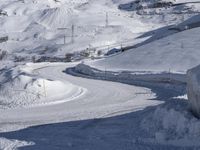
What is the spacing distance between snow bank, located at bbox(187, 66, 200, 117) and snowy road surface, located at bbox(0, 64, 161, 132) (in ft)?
16.3

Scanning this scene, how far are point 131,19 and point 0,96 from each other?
9923cm

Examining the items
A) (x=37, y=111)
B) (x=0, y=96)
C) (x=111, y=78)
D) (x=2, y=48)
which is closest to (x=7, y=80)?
(x=0, y=96)

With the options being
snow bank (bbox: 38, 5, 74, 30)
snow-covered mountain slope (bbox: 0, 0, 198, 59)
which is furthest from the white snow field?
snow bank (bbox: 38, 5, 74, 30)

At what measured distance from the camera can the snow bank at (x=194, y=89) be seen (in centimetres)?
1700

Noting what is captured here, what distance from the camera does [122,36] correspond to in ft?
319

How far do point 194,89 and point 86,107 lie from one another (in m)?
8.15

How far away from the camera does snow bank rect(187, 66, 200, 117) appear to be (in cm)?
1700

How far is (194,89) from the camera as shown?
17312 millimetres

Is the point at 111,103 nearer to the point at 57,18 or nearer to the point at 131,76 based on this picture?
the point at 131,76

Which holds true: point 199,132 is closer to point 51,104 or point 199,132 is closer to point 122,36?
point 51,104

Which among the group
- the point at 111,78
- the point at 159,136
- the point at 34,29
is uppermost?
the point at 159,136

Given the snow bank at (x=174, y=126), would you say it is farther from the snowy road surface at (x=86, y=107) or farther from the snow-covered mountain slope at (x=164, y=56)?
the snow-covered mountain slope at (x=164, y=56)

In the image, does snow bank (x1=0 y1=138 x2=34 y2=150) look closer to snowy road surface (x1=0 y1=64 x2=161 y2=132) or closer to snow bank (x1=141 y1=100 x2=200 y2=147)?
snowy road surface (x1=0 y1=64 x2=161 y2=132)

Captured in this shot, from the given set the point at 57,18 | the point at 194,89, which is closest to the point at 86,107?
the point at 194,89
